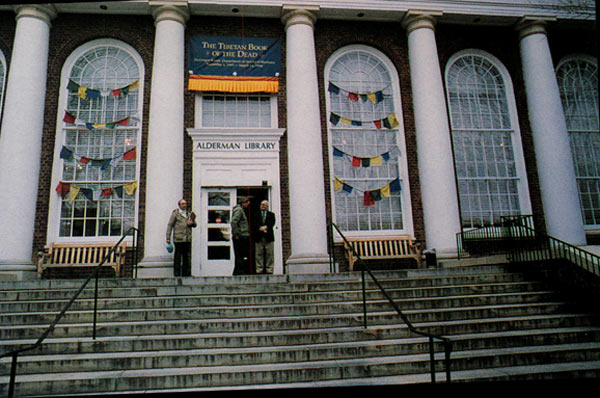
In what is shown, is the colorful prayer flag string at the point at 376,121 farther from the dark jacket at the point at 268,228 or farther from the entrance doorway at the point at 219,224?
the dark jacket at the point at 268,228

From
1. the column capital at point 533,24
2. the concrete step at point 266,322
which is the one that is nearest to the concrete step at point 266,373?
the concrete step at point 266,322

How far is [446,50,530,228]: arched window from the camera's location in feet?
48.2

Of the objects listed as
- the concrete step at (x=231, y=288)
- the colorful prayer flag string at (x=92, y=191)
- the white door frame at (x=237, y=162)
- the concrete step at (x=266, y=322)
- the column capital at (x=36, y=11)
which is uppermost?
the column capital at (x=36, y=11)

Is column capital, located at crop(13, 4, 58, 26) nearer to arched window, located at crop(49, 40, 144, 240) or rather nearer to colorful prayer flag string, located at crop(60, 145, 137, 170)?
arched window, located at crop(49, 40, 144, 240)

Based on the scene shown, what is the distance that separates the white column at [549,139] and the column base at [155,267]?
11.0 metres

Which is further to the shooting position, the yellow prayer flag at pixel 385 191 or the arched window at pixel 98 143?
the yellow prayer flag at pixel 385 191

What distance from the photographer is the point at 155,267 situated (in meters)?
11.9

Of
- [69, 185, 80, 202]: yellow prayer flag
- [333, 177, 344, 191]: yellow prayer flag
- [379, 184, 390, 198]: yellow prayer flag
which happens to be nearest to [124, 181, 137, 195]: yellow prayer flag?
[69, 185, 80, 202]: yellow prayer flag

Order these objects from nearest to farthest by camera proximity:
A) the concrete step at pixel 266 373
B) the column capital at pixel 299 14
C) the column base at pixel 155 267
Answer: the concrete step at pixel 266 373
the column base at pixel 155 267
the column capital at pixel 299 14

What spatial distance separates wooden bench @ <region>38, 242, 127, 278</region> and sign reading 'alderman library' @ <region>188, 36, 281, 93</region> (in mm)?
5226

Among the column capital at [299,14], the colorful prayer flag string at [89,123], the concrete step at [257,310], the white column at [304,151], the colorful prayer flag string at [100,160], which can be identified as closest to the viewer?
the concrete step at [257,310]

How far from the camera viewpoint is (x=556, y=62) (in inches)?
627

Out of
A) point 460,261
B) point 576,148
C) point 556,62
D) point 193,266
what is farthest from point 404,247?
point 556,62

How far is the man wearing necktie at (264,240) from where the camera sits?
1112cm
